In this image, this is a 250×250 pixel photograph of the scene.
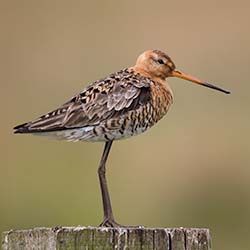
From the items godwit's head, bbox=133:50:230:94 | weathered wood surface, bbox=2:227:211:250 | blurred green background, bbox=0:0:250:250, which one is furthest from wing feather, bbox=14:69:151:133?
blurred green background, bbox=0:0:250:250

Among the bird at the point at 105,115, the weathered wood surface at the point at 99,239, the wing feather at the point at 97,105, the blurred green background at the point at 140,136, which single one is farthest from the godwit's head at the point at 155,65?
the blurred green background at the point at 140,136

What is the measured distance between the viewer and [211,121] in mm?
17062

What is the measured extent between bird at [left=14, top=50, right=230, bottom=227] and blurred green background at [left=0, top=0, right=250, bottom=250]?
3739 millimetres

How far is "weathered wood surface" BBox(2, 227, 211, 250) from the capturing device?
6391mm

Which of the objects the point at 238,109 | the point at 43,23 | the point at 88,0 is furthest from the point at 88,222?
the point at 88,0

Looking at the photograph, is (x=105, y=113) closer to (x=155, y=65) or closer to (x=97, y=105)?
(x=97, y=105)

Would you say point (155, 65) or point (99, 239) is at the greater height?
point (155, 65)

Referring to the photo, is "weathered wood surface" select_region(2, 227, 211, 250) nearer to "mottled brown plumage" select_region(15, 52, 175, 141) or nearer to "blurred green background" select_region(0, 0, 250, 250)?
"mottled brown plumage" select_region(15, 52, 175, 141)

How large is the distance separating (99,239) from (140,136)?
990 cm

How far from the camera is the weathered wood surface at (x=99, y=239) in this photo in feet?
21.0

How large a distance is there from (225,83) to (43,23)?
535cm

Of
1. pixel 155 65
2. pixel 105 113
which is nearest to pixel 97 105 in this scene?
pixel 105 113

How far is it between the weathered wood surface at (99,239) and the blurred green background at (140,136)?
569cm

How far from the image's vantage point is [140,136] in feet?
53.5
